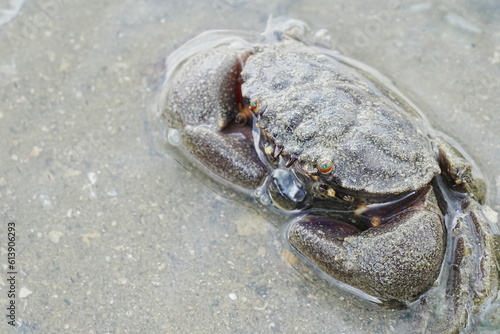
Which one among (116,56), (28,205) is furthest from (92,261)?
(116,56)

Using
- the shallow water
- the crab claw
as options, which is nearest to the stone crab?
the crab claw

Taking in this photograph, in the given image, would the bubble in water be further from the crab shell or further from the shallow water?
the crab shell

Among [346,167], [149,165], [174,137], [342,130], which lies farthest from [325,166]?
[149,165]

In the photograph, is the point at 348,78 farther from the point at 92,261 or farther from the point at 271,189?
the point at 92,261

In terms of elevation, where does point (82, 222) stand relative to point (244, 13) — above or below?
below

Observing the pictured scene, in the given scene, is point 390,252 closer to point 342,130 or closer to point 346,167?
point 346,167

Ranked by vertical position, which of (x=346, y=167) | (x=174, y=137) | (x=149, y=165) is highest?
(x=346, y=167)
